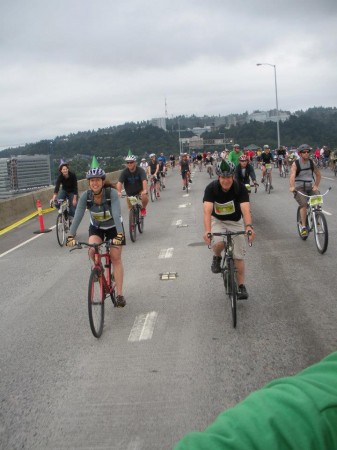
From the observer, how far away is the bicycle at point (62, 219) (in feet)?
→ 42.9

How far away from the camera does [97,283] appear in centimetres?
627

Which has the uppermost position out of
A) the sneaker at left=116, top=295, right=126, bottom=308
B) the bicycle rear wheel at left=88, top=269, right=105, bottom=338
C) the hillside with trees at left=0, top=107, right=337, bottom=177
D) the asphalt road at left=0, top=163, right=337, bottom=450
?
the hillside with trees at left=0, top=107, right=337, bottom=177

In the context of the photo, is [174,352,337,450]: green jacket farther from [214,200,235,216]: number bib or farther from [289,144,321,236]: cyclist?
[289,144,321,236]: cyclist

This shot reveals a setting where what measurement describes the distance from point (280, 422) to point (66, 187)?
1297 cm

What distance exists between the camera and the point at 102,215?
6848mm

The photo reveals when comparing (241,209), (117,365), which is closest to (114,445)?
(117,365)

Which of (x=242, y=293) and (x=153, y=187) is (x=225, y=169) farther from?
(x=153, y=187)

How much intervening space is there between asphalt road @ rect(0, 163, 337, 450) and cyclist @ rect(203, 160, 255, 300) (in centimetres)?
62

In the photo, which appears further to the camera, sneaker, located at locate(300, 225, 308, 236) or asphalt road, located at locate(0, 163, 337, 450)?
sneaker, located at locate(300, 225, 308, 236)

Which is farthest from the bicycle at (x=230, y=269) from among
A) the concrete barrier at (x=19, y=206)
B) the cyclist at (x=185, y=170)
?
the cyclist at (x=185, y=170)

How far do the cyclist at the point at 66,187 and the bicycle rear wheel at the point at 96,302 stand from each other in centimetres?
741

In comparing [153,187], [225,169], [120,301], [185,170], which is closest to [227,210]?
[225,169]

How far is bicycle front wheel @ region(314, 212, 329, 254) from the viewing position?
9.77 meters

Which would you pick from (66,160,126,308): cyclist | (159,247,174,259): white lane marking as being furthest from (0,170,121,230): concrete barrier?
(66,160,126,308): cyclist
